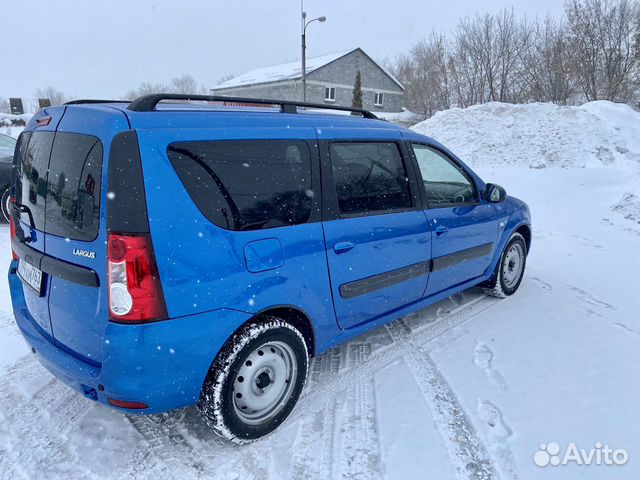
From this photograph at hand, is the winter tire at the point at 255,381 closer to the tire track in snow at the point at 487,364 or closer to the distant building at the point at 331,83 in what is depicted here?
the tire track in snow at the point at 487,364

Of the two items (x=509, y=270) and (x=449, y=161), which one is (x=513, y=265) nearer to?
(x=509, y=270)

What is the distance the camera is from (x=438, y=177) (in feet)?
13.4

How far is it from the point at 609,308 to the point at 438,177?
2.27 m

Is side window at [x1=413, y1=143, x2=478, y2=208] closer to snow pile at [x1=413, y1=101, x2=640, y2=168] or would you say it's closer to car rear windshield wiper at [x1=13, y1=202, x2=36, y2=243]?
car rear windshield wiper at [x1=13, y1=202, x2=36, y2=243]

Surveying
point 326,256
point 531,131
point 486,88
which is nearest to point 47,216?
point 326,256

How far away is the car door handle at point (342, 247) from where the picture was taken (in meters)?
2.87

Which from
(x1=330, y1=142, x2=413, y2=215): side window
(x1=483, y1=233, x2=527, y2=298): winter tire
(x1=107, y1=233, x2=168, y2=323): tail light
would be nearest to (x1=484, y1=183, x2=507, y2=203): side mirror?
(x1=483, y1=233, x2=527, y2=298): winter tire

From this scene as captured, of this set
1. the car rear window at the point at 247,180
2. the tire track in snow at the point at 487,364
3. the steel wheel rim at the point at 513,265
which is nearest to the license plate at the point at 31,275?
the car rear window at the point at 247,180

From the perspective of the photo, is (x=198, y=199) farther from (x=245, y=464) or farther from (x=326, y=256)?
(x=245, y=464)

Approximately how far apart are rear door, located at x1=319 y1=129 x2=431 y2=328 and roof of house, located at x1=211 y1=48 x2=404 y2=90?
114 feet

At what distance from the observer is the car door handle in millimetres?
2867

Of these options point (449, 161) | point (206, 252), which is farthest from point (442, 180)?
point (206, 252)

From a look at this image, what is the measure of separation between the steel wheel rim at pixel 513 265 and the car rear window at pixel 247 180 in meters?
2.95

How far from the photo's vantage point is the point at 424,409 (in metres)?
2.88
